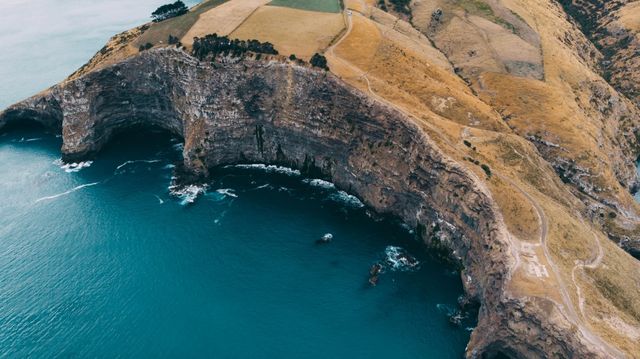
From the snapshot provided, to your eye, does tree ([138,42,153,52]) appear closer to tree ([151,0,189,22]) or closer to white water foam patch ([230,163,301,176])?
tree ([151,0,189,22])

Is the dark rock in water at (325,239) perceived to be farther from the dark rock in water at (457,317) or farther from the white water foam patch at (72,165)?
the white water foam patch at (72,165)

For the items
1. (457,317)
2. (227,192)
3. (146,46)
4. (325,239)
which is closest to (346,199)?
(325,239)

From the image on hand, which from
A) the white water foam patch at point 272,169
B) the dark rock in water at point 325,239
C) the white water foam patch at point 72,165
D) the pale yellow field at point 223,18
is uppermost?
the pale yellow field at point 223,18

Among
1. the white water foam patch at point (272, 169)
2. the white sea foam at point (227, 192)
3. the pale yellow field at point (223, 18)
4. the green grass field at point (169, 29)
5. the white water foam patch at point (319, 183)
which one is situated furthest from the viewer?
the green grass field at point (169, 29)

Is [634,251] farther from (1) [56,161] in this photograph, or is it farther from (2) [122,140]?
(1) [56,161]

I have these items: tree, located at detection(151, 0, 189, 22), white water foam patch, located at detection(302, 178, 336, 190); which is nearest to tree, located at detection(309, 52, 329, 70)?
white water foam patch, located at detection(302, 178, 336, 190)

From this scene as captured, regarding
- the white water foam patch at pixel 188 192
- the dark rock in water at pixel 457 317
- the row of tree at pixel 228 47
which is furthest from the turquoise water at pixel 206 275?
the row of tree at pixel 228 47

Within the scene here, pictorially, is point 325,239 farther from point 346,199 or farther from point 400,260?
point 346,199
